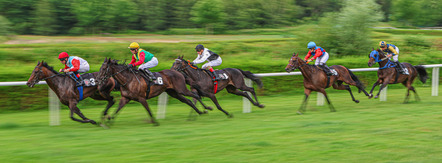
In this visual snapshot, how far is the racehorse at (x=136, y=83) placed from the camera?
24.7 feet

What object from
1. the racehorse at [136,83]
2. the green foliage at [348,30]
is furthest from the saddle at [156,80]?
the green foliage at [348,30]

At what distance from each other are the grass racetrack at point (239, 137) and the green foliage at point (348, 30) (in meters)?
9.54

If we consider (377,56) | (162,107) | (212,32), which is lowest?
(162,107)

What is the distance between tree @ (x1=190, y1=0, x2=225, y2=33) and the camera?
4303 cm

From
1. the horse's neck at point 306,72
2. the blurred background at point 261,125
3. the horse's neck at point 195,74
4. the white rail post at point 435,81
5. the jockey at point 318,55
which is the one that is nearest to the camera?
the blurred background at point 261,125

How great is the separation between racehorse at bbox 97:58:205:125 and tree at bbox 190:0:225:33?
34.5 m

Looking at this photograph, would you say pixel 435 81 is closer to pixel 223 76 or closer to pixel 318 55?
pixel 318 55

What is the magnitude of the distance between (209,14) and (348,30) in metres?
24.2

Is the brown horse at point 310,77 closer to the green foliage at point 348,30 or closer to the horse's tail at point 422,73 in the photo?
the horse's tail at point 422,73

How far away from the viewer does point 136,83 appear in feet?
25.6

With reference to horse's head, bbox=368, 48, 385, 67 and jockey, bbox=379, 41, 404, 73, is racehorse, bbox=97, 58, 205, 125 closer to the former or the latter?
horse's head, bbox=368, 48, 385, 67

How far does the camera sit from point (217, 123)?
7980 millimetres

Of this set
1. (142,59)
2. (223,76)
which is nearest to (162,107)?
(142,59)

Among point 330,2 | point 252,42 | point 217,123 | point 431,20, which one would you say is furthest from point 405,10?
Answer: point 217,123
